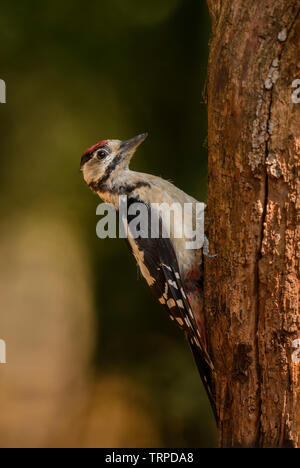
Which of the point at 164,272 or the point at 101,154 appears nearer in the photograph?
the point at 164,272

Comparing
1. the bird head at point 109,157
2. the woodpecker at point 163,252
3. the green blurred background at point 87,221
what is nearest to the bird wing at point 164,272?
the woodpecker at point 163,252

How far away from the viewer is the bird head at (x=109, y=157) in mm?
3383

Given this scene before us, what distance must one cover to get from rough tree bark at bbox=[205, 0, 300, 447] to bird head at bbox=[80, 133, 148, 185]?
112cm

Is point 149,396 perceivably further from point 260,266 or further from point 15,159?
point 260,266

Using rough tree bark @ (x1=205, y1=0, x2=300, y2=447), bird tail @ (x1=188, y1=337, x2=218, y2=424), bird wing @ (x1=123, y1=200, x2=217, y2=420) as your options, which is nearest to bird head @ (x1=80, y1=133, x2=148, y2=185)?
bird wing @ (x1=123, y1=200, x2=217, y2=420)

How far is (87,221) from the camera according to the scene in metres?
5.23

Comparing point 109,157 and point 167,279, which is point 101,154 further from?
point 167,279

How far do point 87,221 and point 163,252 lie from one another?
2.29 m

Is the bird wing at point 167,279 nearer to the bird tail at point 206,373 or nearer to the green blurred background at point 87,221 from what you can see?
the bird tail at point 206,373

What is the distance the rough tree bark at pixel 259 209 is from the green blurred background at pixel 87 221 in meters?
2.69

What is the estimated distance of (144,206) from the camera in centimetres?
309

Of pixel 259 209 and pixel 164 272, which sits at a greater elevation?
pixel 259 209

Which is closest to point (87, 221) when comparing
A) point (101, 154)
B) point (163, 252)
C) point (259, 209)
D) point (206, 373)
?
point (101, 154)
